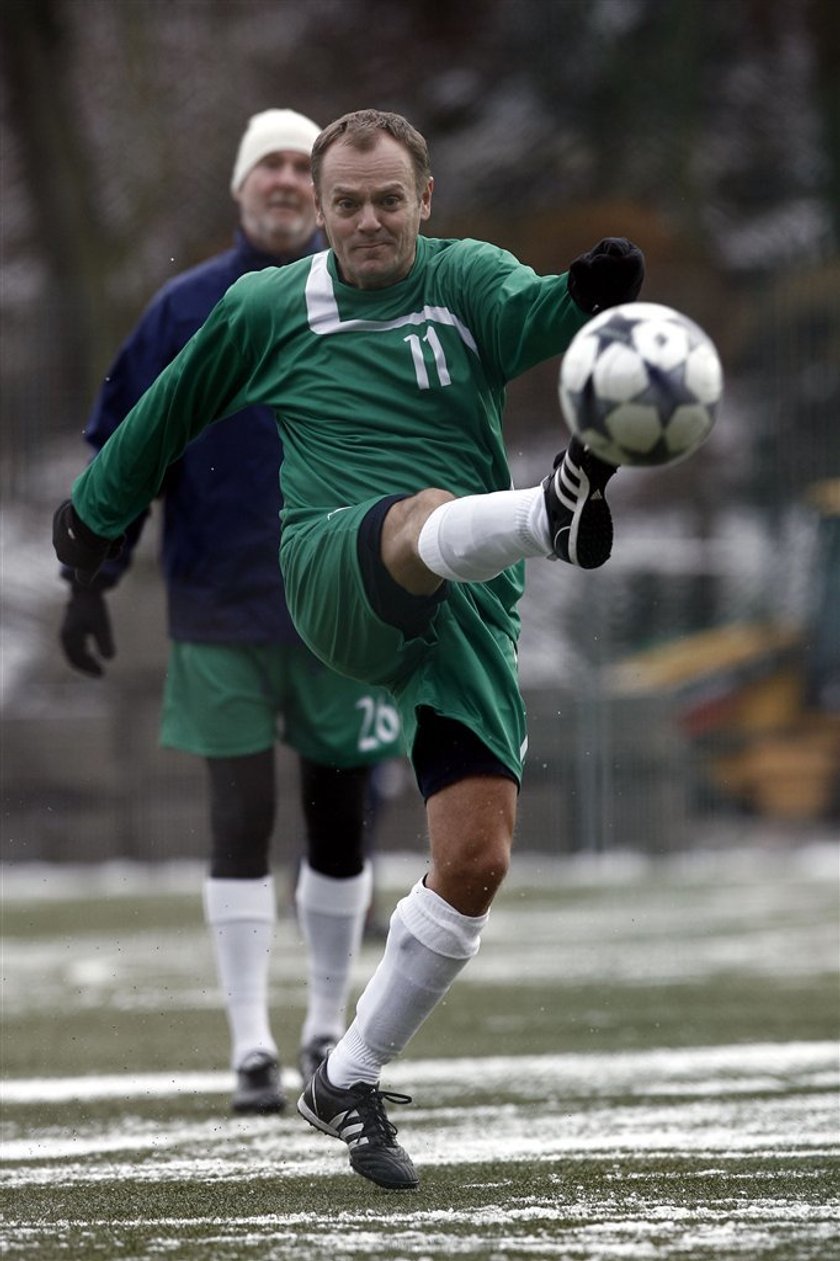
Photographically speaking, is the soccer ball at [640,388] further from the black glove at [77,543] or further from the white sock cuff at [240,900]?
the white sock cuff at [240,900]

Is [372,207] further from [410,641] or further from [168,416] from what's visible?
[410,641]

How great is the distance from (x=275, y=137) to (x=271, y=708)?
1.31 metres

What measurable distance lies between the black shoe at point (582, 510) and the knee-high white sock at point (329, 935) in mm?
2233

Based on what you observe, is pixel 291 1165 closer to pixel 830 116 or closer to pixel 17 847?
pixel 17 847

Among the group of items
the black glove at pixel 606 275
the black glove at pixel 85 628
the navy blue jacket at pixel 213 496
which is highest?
the black glove at pixel 606 275

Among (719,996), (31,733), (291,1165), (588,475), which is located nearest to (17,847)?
(31,733)

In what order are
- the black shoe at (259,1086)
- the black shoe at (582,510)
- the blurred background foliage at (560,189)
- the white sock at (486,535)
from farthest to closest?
the blurred background foliage at (560,189) → the black shoe at (259,1086) → the white sock at (486,535) → the black shoe at (582,510)

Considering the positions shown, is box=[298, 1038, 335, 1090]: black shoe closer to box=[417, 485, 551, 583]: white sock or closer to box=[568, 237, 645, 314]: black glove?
box=[417, 485, 551, 583]: white sock

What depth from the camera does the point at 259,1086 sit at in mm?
5531

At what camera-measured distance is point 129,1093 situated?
226 inches

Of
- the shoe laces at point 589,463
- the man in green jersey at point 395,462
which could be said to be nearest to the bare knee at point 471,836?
the man in green jersey at point 395,462

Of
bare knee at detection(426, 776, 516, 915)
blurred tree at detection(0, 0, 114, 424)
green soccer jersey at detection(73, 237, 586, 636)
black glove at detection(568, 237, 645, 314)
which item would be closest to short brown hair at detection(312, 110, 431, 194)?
green soccer jersey at detection(73, 237, 586, 636)

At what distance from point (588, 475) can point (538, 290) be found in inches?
18.3

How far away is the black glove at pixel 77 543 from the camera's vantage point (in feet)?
15.2
